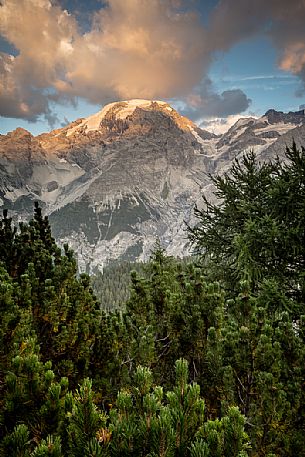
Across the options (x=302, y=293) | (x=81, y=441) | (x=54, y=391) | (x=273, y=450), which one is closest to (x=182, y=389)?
(x=81, y=441)

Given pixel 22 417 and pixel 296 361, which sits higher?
pixel 22 417

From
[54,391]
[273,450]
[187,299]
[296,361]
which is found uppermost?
[187,299]

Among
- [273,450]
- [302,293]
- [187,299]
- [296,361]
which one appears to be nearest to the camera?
[273,450]

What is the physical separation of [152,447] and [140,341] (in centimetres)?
270

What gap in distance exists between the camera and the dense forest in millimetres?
1942

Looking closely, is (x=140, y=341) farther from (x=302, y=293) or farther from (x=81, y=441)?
(x=302, y=293)

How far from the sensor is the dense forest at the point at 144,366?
1.94 meters

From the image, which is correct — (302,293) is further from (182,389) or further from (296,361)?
(182,389)

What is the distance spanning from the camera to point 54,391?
2.23 m

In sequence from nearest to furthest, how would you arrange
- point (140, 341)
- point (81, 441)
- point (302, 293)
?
point (81, 441) < point (140, 341) < point (302, 293)

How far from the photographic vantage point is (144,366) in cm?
457

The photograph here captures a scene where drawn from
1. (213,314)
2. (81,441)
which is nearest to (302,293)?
(213,314)

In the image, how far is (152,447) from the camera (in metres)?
1.91

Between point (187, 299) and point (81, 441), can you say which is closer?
point (81, 441)
